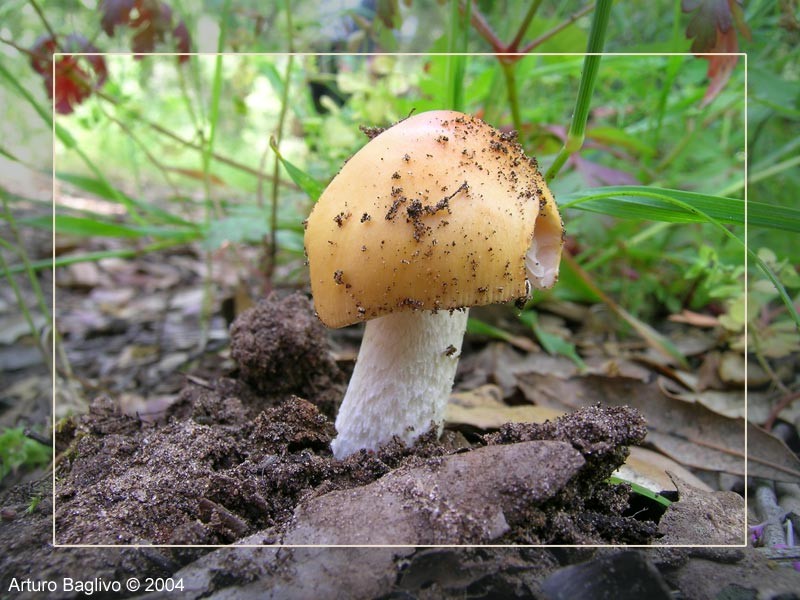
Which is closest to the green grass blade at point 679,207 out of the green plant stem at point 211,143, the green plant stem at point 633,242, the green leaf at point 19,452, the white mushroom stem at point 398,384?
the white mushroom stem at point 398,384

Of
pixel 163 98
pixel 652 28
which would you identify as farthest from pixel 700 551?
pixel 163 98

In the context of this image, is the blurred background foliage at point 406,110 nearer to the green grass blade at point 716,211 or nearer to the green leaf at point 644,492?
the green grass blade at point 716,211

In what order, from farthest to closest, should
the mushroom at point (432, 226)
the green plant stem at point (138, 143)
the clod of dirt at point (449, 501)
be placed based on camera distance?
the green plant stem at point (138, 143) < the mushroom at point (432, 226) < the clod of dirt at point (449, 501)

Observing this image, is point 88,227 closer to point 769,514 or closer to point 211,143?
point 211,143

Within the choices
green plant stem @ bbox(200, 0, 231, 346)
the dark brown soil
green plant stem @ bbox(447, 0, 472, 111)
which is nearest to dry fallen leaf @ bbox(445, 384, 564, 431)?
the dark brown soil

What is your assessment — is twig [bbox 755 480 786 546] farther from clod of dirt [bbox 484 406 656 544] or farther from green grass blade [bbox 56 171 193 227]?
green grass blade [bbox 56 171 193 227]

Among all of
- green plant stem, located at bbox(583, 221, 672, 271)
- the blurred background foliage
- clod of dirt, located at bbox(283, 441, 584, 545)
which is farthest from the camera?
green plant stem, located at bbox(583, 221, 672, 271)
